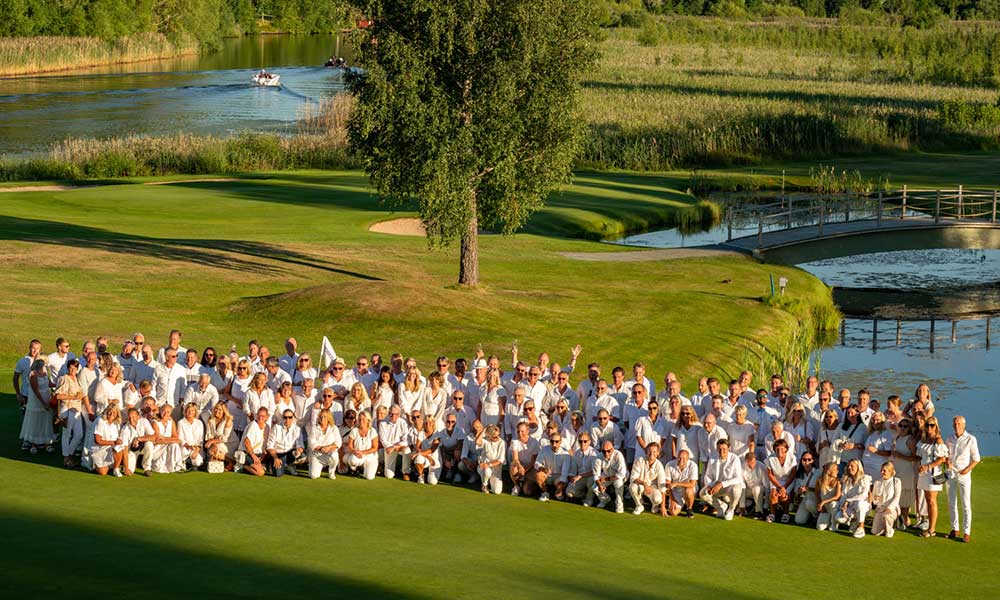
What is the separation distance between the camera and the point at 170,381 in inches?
843

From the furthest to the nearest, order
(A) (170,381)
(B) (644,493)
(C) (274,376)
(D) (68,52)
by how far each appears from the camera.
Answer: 1. (D) (68,52)
2. (A) (170,381)
3. (C) (274,376)
4. (B) (644,493)

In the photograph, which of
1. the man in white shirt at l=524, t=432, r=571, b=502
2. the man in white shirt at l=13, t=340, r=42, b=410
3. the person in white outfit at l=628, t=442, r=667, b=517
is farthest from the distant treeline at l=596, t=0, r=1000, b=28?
the person in white outfit at l=628, t=442, r=667, b=517

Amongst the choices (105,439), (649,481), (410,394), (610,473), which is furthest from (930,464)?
(105,439)

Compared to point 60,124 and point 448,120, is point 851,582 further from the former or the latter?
point 60,124

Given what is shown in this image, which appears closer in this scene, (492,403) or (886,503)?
(886,503)

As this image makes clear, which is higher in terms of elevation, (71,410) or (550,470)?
(71,410)

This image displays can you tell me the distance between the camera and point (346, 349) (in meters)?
30.9

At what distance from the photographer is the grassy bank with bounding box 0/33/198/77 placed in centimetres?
12156

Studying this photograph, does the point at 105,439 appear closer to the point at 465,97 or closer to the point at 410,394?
the point at 410,394

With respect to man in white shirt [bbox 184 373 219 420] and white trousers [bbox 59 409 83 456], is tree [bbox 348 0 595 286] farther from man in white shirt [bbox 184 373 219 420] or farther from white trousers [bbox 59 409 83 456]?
white trousers [bbox 59 409 83 456]

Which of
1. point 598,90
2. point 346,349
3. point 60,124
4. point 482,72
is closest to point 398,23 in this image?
point 482,72

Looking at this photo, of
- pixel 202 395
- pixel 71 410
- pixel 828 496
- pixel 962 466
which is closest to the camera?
pixel 962 466

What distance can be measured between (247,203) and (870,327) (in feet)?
83.0

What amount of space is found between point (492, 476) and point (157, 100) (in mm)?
89415
